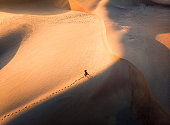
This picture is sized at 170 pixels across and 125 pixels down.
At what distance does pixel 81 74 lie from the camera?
3.82 meters

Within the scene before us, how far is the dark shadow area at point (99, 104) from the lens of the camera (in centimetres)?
313

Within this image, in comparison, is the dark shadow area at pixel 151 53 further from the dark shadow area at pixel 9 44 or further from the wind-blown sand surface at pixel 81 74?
the dark shadow area at pixel 9 44

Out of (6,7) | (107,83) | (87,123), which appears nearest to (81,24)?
(107,83)

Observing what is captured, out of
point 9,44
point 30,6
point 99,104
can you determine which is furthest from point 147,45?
point 30,6

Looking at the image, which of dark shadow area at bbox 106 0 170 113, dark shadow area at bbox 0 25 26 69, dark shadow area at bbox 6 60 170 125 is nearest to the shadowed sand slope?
Result: dark shadow area at bbox 106 0 170 113

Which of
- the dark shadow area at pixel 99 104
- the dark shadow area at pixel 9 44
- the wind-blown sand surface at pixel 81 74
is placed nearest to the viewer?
the dark shadow area at pixel 99 104

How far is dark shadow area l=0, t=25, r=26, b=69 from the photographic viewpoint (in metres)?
4.87

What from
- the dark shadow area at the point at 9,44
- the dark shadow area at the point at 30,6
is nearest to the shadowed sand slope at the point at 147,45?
the dark shadow area at the point at 30,6

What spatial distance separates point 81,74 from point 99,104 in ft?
3.05

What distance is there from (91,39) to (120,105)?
104 inches

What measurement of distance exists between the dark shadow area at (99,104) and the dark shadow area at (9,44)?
8.29 feet

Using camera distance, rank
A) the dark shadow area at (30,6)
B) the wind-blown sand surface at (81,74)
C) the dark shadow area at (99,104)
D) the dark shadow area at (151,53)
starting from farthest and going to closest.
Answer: the dark shadow area at (30,6), the dark shadow area at (151,53), the wind-blown sand surface at (81,74), the dark shadow area at (99,104)

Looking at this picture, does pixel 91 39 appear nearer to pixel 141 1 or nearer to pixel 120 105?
pixel 120 105

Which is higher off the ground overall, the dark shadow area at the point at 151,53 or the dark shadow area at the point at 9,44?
the dark shadow area at the point at 9,44
